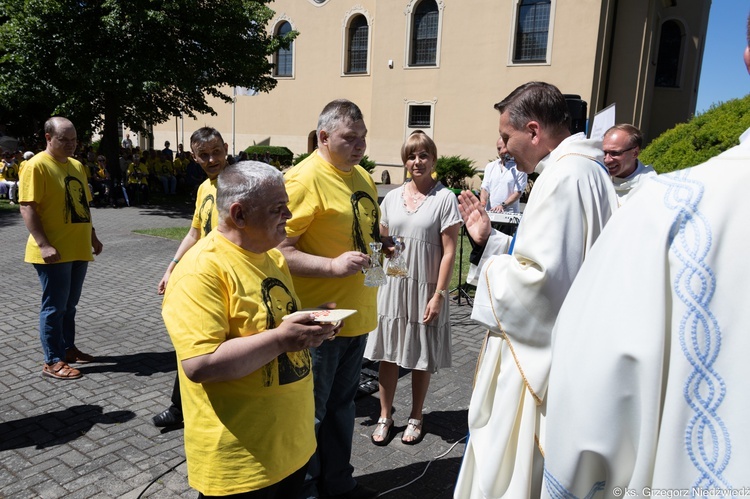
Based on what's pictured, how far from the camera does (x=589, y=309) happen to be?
1216mm

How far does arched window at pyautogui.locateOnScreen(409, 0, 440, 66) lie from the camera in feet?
92.2

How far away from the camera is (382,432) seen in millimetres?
3963

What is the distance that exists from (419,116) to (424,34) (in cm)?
410

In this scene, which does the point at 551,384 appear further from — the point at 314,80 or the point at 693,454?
the point at 314,80

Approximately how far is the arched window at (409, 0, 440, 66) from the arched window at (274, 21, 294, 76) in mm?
8901

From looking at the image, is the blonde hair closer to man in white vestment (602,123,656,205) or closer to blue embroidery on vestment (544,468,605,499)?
man in white vestment (602,123,656,205)

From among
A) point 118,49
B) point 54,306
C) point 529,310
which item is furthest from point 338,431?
point 118,49

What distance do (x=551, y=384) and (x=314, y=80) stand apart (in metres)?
33.6

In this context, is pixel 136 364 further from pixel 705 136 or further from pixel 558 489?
pixel 705 136

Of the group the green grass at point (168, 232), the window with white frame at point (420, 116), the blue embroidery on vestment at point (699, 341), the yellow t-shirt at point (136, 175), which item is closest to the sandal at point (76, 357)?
the blue embroidery on vestment at point (699, 341)

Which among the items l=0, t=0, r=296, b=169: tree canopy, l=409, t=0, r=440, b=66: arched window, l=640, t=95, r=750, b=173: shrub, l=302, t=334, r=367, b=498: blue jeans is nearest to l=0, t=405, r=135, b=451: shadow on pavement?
l=302, t=334, r=367, b=498: blue jeans

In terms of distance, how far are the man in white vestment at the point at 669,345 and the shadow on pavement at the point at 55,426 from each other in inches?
150

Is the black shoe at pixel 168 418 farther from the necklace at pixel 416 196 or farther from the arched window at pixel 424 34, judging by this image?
the arched window at pixel 424 34

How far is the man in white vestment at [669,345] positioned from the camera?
1.10m
